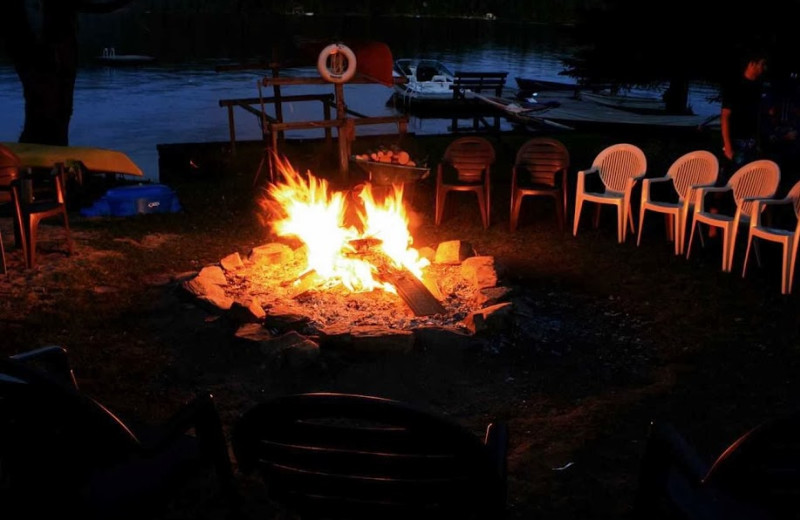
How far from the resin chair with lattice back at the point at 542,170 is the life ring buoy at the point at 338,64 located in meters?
2.32

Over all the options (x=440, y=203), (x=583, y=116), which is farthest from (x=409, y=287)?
(x=583, y=116)

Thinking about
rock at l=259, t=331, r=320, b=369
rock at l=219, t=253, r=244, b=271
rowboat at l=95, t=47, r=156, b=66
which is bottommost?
rock at l=259, t=331, r=320, b=369

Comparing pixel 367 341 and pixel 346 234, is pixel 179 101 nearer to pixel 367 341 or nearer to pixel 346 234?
pixel 346 234

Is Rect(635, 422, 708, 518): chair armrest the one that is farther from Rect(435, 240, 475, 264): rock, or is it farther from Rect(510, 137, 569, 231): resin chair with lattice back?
Rect(510, 137, 569, 231): resin chair with lattice back

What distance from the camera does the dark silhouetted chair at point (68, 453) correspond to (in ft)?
7.88

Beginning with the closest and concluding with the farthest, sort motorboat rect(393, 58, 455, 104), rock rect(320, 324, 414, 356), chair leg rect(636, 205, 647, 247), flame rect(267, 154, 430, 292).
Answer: rock rect(320, 324, 414, 356) < flame rect(267, 154, 430, 292) < chair leg rect(636, 205, 647, 247) < motorboat rect(393, 58, 455, 104)

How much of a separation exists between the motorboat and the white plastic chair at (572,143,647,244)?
1633 cm

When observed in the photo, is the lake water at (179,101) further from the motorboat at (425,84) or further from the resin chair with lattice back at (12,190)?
the resin chair with lattice back at (12,190)

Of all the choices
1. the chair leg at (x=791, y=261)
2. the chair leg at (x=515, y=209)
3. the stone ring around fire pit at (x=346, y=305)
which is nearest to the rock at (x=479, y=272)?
the stone ring around fire pit at (x=346, y=305)

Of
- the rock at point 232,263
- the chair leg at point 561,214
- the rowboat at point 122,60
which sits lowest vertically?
the rock at point 232,263

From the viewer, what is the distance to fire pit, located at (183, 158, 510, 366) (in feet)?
16.9

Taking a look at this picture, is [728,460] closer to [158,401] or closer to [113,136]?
[158,401]

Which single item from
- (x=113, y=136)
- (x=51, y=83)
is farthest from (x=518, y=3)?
(x=51, y=83)

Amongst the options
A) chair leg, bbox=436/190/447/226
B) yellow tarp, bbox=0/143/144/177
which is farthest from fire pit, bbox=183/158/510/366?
yellow tarp, bbox=0/143/144/177
